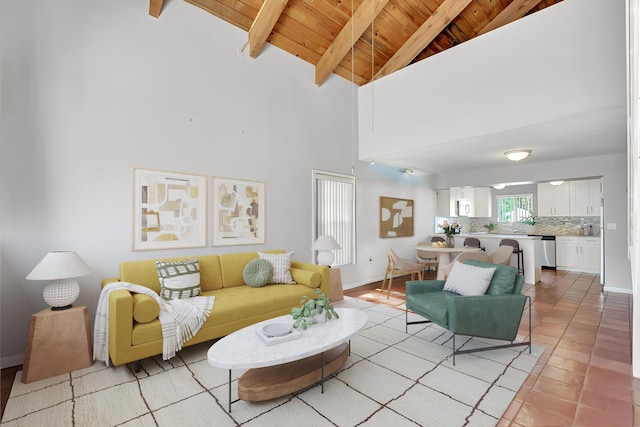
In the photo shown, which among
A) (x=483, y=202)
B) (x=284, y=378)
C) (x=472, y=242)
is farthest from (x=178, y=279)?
(x=483, y=202)

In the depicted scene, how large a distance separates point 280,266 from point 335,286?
3.82 ft

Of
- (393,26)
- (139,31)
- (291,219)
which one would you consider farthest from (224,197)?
(393,26)

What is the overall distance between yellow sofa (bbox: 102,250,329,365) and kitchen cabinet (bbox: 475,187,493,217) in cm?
589

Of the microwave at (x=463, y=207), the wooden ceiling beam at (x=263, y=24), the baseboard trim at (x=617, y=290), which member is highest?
the wooden ceiling beam at (x=263, y=24)

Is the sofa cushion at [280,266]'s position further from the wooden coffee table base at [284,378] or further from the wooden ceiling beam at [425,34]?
the wooden ceiling beam at [425,34]

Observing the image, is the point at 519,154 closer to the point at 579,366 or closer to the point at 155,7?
the point at 579,366

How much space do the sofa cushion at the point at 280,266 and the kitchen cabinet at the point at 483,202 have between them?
6.14 meters

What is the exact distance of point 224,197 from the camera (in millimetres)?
3896

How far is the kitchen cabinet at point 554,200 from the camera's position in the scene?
7.20 metres

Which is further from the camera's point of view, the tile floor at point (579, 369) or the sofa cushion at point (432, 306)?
the sofa cushion at point (432, 306)

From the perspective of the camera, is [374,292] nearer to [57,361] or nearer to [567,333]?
[567,333]

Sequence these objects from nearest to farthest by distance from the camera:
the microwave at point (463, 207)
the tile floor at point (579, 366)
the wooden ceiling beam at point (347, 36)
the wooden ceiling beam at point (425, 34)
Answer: the tile floor at point (579, 366), the wooden ceiling beam at point (347, 36), the wooden ceiling beam at point (425, 34), the microwave at point (463, 207)

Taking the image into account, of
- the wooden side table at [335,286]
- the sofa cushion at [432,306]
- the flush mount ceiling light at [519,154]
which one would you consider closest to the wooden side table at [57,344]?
the wooden side table at [335,286]

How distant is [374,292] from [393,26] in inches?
173
